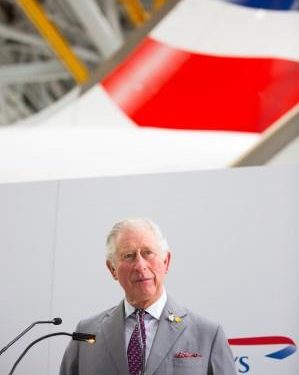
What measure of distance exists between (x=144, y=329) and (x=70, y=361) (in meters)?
0.27

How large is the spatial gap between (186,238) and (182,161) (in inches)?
13.4

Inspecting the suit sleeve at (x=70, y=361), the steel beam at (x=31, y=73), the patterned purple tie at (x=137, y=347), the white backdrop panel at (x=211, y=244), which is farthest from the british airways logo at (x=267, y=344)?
the steel beam at (x=31, y=73)

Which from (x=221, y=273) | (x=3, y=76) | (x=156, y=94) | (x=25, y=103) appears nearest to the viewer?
(x=221, y=273)

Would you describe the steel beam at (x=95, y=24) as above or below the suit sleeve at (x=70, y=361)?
above

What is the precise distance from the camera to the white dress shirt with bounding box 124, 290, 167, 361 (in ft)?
5.96

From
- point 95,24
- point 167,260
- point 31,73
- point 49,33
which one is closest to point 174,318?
point 167,260

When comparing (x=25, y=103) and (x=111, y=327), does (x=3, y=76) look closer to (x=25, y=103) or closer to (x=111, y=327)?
(x=25, y=103)

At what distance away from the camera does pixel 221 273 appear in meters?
1.82

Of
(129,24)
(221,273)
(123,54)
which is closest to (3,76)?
(129,24)

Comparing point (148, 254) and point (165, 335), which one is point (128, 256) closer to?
point (148, 254)

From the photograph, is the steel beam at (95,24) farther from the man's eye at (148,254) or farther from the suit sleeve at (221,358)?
the suit sleeve at (221,358)

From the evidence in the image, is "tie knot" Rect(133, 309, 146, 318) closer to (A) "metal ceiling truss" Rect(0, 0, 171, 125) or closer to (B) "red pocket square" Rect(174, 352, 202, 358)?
(B) "red pocket square" Rect(174, 352, 202, 358)

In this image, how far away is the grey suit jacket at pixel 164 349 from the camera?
1745 mm

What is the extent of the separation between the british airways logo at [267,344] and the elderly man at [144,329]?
27 millimetres
